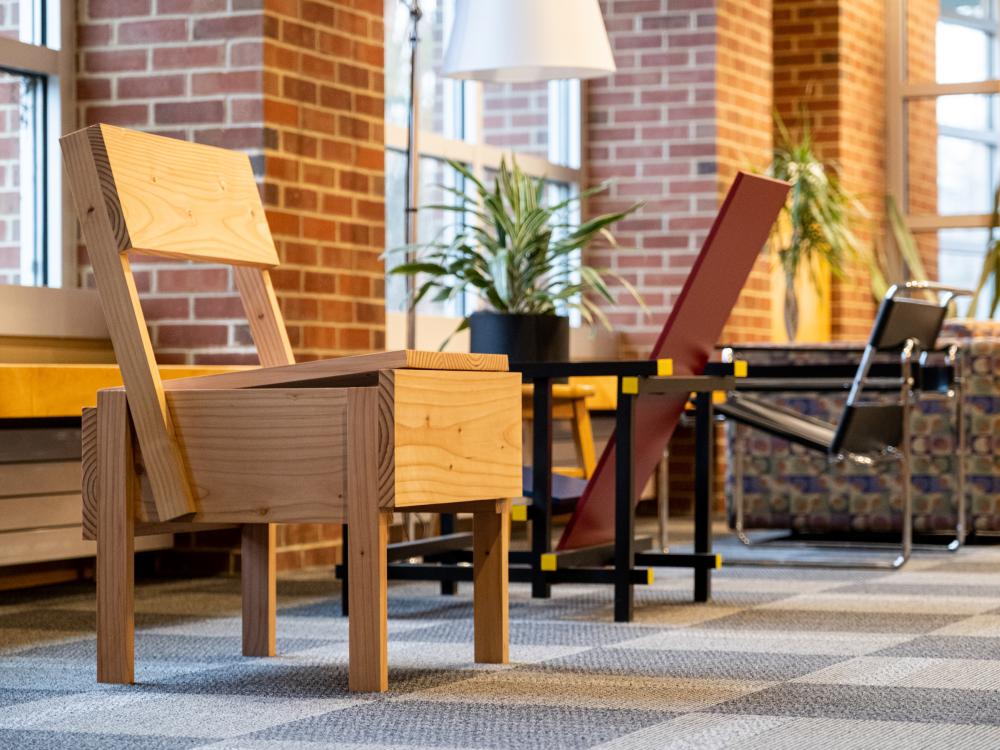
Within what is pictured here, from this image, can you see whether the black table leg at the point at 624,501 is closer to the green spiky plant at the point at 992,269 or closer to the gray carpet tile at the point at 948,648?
the gray carpet tile at the point at 948,648

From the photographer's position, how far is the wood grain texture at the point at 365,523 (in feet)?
8.58

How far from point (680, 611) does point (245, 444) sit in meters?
1.48

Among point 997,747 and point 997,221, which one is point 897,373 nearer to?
point 997,747

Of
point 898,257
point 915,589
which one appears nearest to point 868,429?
point 915,589

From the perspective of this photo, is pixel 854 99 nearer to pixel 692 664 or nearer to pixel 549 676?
pixel 692 664

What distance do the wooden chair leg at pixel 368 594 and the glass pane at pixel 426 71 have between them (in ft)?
10.4

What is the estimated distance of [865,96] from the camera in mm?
9023

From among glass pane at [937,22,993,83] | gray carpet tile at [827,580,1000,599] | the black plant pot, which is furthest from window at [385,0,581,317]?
glass pane at [937,22,993,83]

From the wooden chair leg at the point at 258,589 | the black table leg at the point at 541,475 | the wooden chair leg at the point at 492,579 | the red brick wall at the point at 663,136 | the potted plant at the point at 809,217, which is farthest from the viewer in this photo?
the potted plant at the point at 809,217

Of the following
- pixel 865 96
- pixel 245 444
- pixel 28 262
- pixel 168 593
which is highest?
pixel 865 96

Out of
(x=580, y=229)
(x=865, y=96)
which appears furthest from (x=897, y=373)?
(x=865, y=96)

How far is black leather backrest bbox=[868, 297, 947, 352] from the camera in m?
4.82

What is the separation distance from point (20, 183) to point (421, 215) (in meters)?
1.71

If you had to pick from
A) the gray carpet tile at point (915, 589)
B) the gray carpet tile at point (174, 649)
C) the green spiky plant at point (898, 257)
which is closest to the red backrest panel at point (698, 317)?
the gray carpet tile at point (915, 589)
